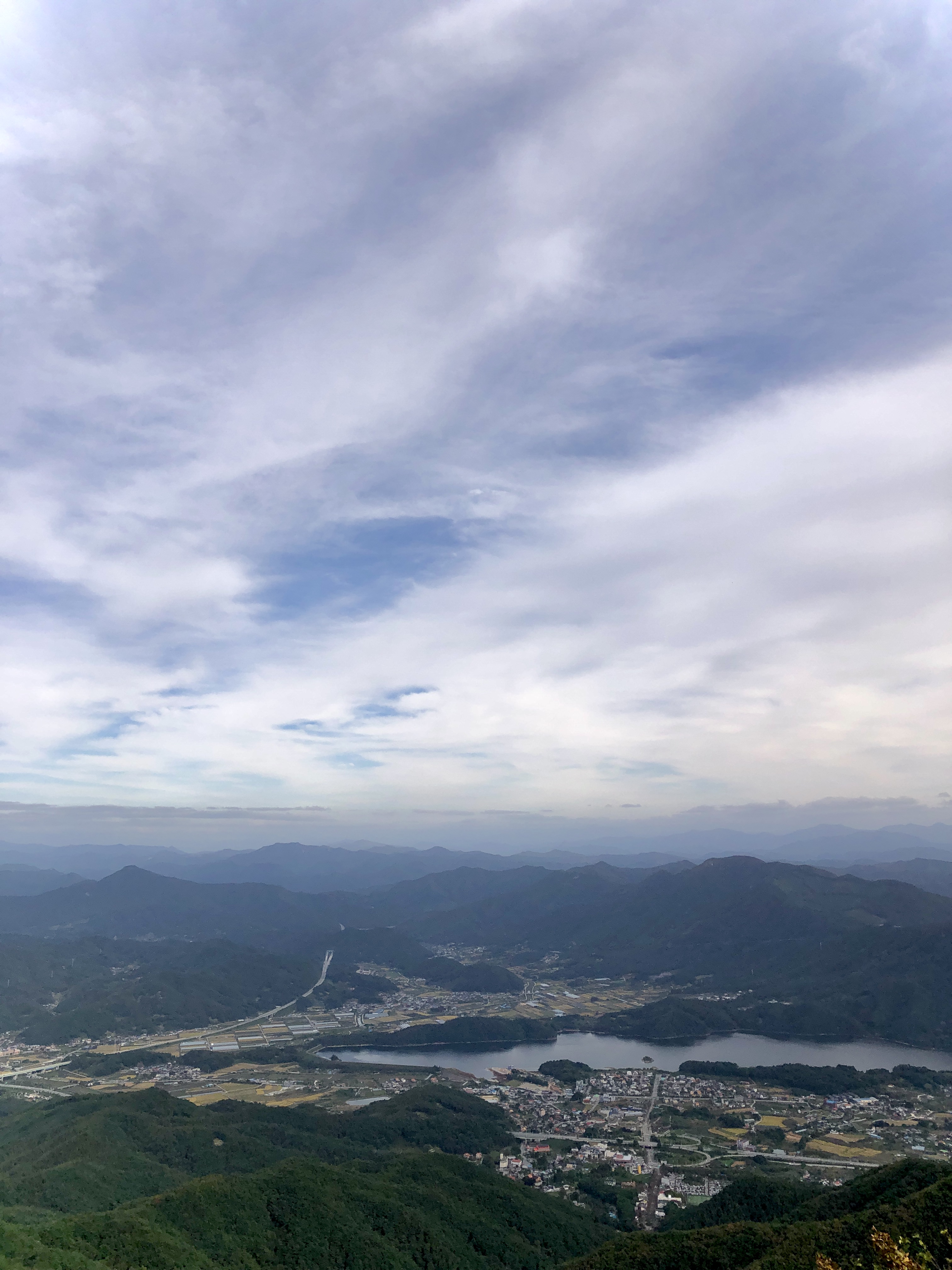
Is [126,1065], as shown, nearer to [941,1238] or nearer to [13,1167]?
[13,1167]

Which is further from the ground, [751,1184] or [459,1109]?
[751,1184]

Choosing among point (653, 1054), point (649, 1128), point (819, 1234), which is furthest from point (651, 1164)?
point (653, 1054)

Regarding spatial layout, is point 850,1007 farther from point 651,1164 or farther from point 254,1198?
point 254,1198

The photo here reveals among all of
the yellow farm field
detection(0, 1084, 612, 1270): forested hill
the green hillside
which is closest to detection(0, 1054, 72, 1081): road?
detection(0, 1084, 612, 1270): forested hill

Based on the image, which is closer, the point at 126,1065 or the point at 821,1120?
the point at 821,1120

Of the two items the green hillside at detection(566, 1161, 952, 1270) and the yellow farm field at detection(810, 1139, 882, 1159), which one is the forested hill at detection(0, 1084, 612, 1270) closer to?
the green hillside at detection(566, 1161, 952, 1270)

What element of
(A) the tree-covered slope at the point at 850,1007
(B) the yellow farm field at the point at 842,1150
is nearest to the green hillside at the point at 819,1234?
(B) the yellow farm field at the point at 842,1150

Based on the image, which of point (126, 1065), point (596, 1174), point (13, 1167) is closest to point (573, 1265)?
point (596, 1174)

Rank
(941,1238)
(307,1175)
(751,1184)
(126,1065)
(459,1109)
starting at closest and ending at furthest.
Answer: (941,1238) < (307,1175) < (751,1184) < (459,1109) < (126,1065)
